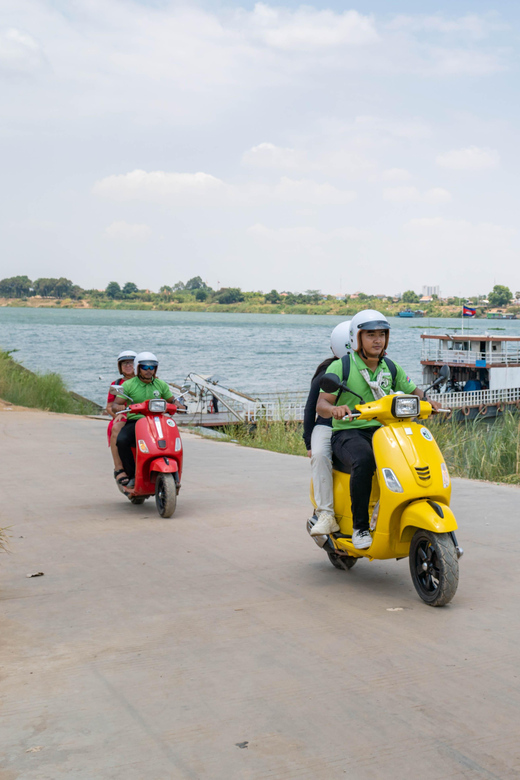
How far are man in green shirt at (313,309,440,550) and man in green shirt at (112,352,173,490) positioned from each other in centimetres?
307

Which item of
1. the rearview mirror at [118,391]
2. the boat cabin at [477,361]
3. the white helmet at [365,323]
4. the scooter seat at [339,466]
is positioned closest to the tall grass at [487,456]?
the rearview mirror at [118,391]

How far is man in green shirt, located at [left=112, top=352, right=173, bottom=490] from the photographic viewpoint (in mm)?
7637

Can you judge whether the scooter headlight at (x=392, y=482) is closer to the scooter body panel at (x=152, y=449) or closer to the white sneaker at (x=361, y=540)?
the white sneaker at (x=361, y=540)

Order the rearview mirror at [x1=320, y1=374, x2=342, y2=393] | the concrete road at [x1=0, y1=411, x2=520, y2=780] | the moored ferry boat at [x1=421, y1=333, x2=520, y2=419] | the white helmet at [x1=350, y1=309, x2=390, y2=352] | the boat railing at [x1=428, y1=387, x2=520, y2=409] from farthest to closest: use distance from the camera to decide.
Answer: the moored ferry boat at [x1=421, y1=333, x2=520, y2=419] → the boat railing at [x1=428, y1=387, x2=520, y2=409] → the white helmet at [x1=350, y1=309, x2=390, y2=352] → the rearview mirror at [x1=320, y1=374, x2=342, y2=393] → the concrete road at [x1=0, y1=411, x2=520, y2=780]

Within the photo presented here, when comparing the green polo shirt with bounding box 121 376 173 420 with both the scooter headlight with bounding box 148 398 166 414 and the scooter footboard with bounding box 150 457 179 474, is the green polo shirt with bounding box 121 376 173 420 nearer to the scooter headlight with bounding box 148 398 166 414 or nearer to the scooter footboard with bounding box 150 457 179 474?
the scooter headlight with bounding box 148 398 166 414

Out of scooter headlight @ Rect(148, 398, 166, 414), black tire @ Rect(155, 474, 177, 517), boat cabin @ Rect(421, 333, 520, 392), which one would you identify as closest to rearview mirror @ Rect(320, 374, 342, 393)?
black tire @ Rect(155, 474, 177, 517)

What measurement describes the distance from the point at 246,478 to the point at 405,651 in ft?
17.8

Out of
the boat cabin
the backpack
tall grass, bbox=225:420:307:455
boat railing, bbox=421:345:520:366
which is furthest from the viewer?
boat railing, bbox=421:345:520:366

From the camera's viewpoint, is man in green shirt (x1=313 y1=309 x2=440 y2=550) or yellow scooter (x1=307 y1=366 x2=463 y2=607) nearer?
yellow scooter (x1=307 y1=366 x2=463 y2=607)

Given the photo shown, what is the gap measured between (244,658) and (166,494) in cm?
346

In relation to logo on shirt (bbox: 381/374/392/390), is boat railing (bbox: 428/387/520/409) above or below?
below

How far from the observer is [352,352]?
16.4ft

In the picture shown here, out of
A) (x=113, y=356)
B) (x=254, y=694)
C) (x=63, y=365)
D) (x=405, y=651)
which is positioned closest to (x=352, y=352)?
(x=405, y=651)

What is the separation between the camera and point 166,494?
23.0 ft
